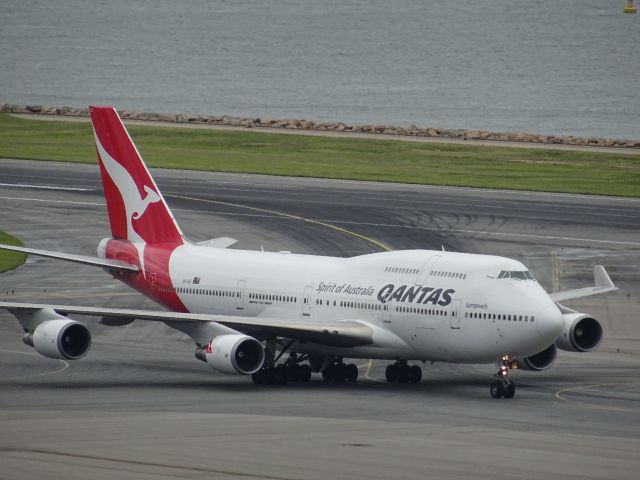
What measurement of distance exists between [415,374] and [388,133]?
8906 centimetres

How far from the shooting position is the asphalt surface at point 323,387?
33094 millimetres

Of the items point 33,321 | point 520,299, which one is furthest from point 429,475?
point 33,321

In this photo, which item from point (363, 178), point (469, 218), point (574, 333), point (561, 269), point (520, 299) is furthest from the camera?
point (363, 178)

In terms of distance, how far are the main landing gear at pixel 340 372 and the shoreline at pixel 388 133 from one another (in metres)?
75.6

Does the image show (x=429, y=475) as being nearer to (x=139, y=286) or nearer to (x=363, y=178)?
(x=139, y=286)

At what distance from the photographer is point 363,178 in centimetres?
10500

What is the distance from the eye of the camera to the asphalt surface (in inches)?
1303

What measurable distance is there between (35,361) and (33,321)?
18.4 feet

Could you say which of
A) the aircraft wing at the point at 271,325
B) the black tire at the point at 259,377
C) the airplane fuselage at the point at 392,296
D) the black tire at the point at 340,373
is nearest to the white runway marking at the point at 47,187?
the airplane fuselage at the point at 392,296

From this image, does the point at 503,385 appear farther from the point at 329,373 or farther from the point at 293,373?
the point at 293,373

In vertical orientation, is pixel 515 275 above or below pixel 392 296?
above

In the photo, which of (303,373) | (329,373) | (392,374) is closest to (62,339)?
(303,373)

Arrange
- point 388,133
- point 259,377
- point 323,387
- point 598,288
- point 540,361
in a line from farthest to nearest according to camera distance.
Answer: point 388,133 → point 598,288 → point 259,377 → point 323,387 → point 540,361

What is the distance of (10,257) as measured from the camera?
Result: 7762cm
